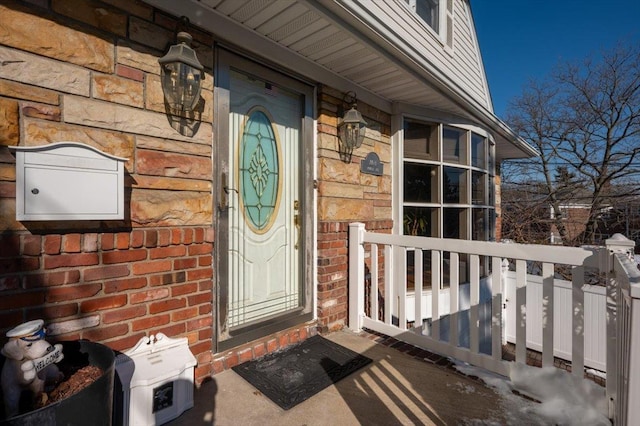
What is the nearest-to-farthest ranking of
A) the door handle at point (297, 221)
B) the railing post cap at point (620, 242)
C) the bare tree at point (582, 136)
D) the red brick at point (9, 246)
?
1. the red brick at point (9, 246)
2. the railing post cap at point (620, 242)
3. the door handle at point (297, 221)
4. the bare tree at point (582, 136)

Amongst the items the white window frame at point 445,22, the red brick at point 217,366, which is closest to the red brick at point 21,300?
the red brick at point 217,366

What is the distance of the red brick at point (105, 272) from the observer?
1582mm

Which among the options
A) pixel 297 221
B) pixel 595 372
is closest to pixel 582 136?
pixel 595 372

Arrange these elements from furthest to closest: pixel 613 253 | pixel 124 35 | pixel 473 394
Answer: pixel 473 394, pixel 124 35, pixel 613 253

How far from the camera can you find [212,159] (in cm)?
208

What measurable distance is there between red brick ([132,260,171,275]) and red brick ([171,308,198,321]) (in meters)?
0.27

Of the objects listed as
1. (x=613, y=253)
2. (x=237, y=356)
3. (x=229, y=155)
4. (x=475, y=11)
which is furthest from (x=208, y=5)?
(x=475, y=11)

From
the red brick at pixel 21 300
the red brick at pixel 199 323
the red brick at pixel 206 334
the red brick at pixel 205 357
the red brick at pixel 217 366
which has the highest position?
the red brick at pixel 21 300

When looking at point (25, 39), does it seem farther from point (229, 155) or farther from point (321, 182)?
point (321, 182)

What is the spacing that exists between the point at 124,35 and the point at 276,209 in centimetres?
143

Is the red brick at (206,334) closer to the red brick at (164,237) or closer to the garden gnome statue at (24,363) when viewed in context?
the red brick at (164,237)

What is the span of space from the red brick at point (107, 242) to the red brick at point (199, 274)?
45 centimetres

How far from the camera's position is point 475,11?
559 centimetres

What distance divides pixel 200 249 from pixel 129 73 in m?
1.05
